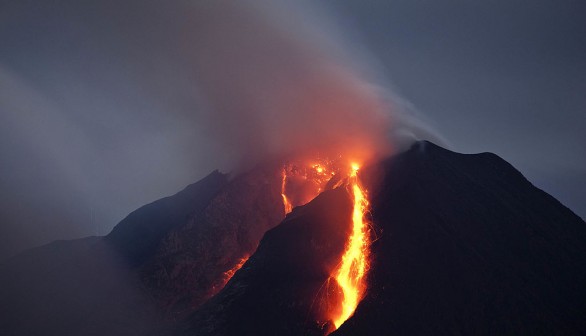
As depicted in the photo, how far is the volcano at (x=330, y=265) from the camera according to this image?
38.4 meters

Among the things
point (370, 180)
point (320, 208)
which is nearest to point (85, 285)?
point (320, 208)

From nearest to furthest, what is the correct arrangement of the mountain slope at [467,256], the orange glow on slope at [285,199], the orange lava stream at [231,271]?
the mountain slope at [467,256]
the orange lava stream at [231,271]
the orange glow on slope at [285,199]

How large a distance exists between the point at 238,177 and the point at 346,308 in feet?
124

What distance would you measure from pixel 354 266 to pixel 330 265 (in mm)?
2821

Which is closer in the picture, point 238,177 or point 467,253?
point 467,253

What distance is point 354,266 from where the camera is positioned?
149ft

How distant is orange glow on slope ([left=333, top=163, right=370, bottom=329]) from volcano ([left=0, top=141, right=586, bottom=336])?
87cm

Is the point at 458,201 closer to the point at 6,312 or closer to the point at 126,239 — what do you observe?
the point at 126,239

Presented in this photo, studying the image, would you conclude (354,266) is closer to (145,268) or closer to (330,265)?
(330,265)

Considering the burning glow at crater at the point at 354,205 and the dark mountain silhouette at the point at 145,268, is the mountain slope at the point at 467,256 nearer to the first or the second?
the burning glow at crater at the point at 354,205

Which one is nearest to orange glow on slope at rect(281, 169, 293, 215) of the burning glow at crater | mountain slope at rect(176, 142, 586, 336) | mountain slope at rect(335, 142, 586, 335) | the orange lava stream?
the burning glow at crater

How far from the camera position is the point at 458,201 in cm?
5238

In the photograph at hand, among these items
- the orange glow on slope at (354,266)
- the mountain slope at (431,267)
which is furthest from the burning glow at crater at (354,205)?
the mountain slope at (431,267)

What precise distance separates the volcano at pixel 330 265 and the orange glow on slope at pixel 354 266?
34.4 inches
